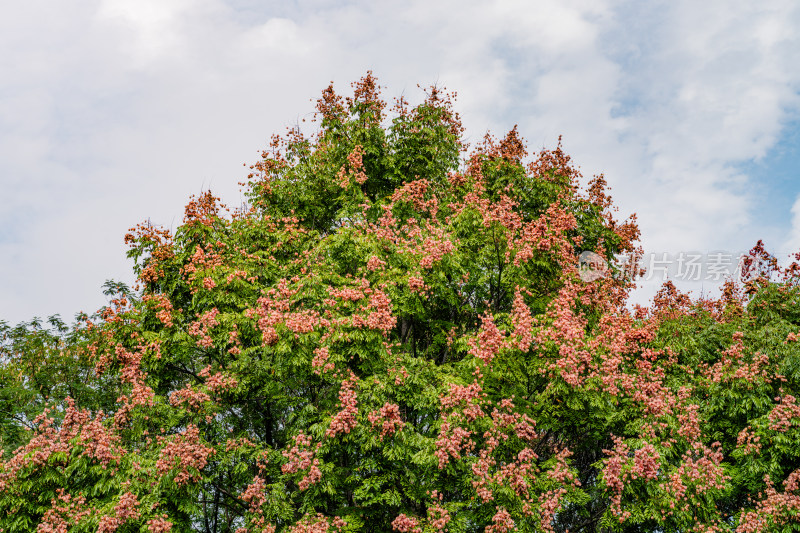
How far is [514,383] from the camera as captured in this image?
14.5m

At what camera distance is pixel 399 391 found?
1328cm

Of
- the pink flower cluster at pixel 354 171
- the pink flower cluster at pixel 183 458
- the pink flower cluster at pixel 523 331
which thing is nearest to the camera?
the pink flower cluster at pixel 183 458

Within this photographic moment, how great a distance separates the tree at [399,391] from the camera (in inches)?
487

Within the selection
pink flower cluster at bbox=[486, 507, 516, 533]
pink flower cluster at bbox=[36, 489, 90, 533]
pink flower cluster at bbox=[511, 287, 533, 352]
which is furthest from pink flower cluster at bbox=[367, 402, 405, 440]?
pink flower cluster at bbox=[36, 489, 90, 533]

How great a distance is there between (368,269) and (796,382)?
33.4ft

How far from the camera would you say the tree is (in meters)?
12.4

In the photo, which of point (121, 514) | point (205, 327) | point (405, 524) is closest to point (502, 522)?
point (405, 524)

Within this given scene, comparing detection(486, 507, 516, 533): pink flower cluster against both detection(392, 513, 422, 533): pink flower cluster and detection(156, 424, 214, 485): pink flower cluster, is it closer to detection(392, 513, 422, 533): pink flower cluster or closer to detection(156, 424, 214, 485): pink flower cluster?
detection(392, 513, 422, 533): pink flower cluster

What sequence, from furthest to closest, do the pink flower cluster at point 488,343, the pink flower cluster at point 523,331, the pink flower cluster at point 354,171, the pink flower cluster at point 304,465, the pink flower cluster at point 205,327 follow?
the pink flower cluster at point 354,171
the pink flower cluster at point 205,327
the pink flower cluster at point 523,331
the pink flower cluster at point 488,343
the pink flower cluster at point 304,465

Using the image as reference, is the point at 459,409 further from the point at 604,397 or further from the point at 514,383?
the point at 604,397

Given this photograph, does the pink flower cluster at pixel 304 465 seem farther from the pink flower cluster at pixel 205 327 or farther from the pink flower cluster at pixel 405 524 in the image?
the pink flower cluster at pixel 205 327

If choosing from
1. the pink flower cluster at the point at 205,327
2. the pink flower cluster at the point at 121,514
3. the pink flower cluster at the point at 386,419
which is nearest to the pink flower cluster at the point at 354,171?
the pink flower cluster at the point at 205,327

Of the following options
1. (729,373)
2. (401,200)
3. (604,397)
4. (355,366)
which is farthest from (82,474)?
(729,373)

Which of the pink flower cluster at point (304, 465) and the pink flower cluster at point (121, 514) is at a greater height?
the pink flower cluster at point (304, 465)
